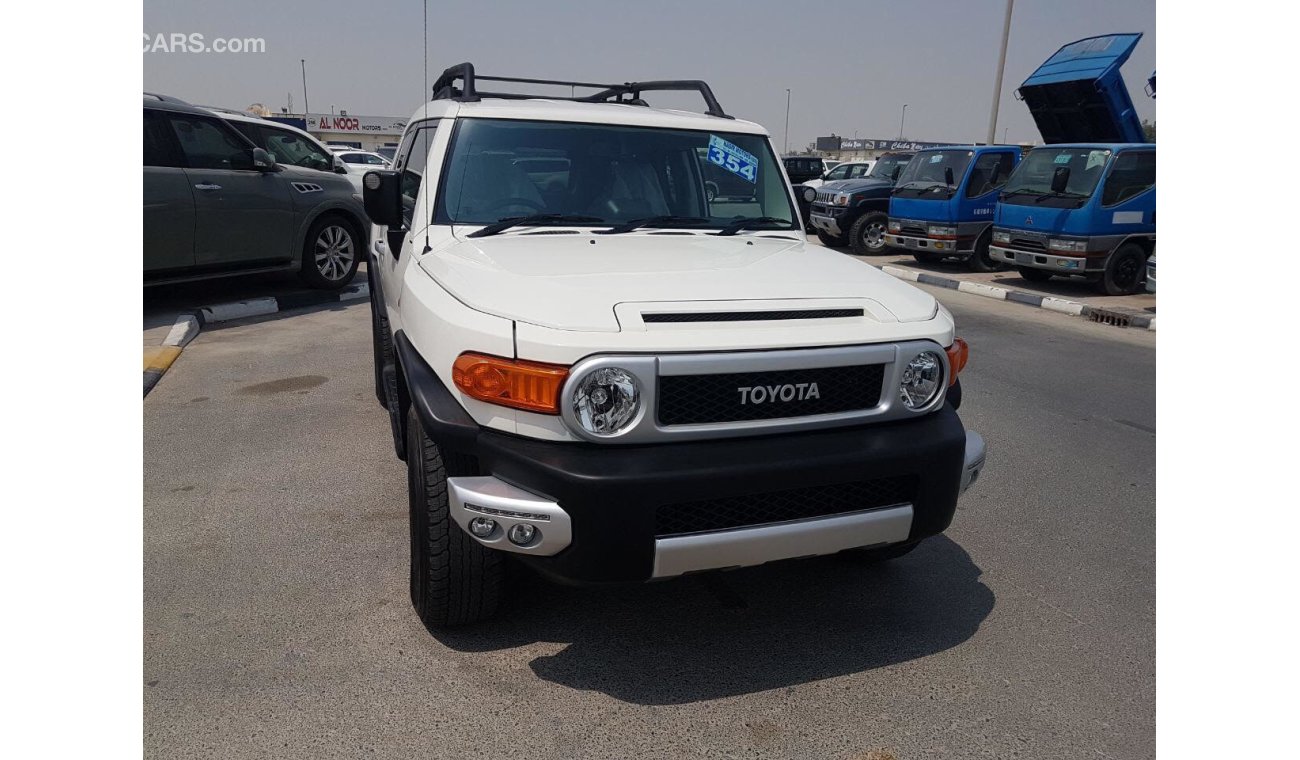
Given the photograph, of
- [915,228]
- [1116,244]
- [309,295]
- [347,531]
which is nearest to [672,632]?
[347,531]

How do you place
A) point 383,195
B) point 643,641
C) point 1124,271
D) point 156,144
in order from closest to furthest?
point 643,641 → point 383,195 → point 156,144 → point 1124,271

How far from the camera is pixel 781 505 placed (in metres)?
2.64

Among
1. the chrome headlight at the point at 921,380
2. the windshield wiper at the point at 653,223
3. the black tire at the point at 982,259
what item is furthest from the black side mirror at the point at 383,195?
the black tire at the point at 982,259

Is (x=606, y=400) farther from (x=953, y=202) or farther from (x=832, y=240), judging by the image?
(x=832, y=240)

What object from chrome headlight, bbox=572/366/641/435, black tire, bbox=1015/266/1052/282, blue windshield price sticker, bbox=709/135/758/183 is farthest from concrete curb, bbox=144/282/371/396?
black tire, bbox=1015/266/1052/282

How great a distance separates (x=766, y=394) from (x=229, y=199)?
25.1 feet

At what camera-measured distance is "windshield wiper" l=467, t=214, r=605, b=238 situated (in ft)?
11.5

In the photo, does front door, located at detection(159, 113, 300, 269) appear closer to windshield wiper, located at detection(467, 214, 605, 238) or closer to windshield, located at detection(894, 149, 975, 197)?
windshield wiper, located at detection(467, 214, 605, 238)

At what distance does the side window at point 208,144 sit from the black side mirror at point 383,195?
18.8 feet

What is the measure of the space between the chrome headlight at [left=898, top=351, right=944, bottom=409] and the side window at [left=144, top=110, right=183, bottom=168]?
773cm

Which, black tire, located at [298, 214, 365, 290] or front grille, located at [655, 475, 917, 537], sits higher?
black tire, located at [298, 214, 365, 290]

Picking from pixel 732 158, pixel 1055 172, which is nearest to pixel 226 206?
pixel 732 158

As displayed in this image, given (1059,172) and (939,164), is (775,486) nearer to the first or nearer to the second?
(1059,172)

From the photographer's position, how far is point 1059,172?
458 inches
